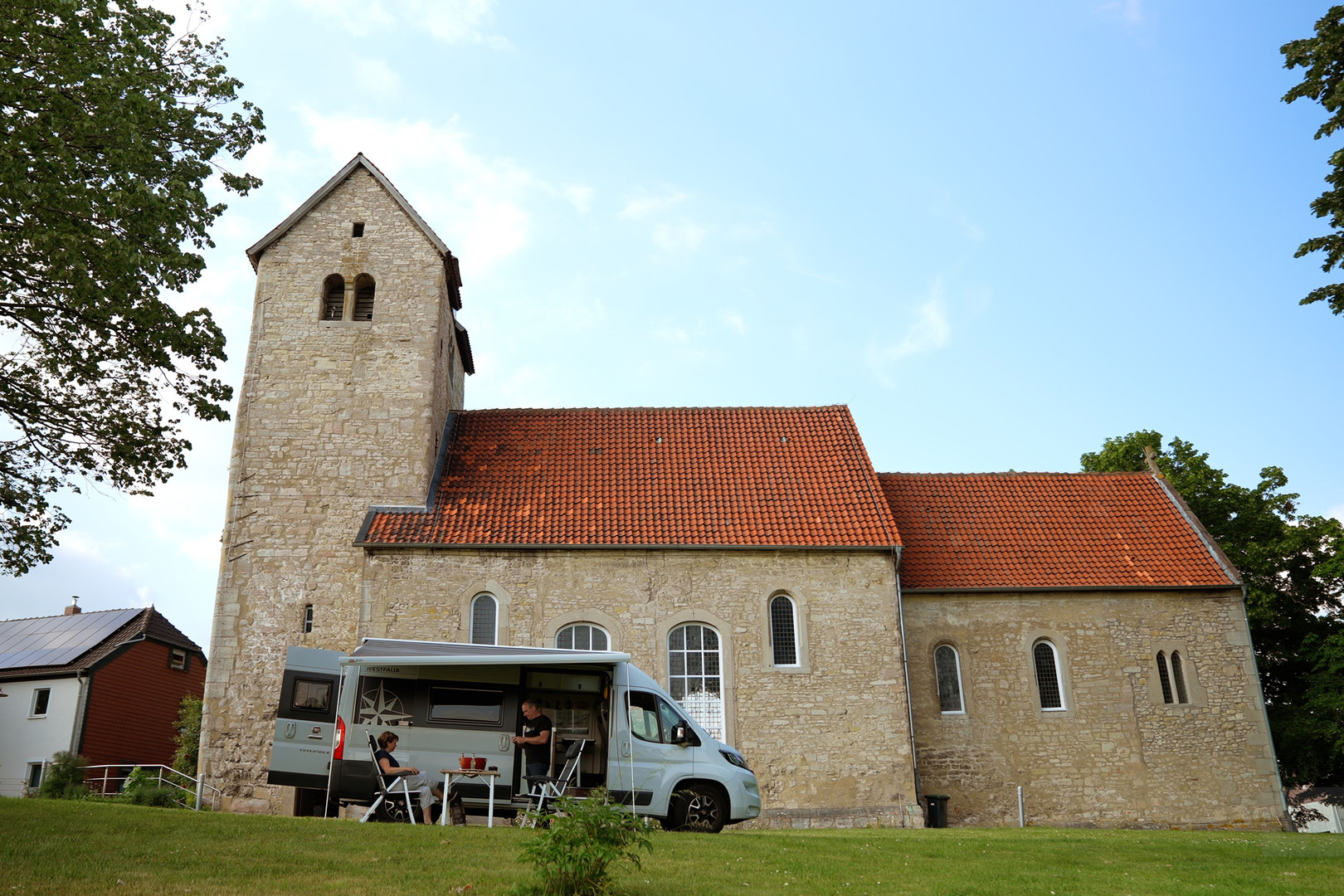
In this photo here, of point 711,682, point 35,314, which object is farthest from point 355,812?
point 35,314

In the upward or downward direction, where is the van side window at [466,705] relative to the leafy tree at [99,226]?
downward

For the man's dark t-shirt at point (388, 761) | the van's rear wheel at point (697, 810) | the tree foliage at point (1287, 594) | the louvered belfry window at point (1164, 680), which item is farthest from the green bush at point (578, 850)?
the tree foliage at point (1287, 594)

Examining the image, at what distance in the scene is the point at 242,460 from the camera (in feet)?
67.4

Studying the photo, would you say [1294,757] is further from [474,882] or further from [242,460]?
[242,460]

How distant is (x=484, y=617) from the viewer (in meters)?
19.1

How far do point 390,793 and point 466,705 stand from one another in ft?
5.06

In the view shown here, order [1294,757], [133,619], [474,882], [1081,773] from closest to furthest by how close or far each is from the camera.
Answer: [474,882]
[1081,773]
[1294,757]
[133,619]

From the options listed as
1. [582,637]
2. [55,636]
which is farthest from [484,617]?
[55,636]

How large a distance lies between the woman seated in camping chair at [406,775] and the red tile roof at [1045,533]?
11.4 meters

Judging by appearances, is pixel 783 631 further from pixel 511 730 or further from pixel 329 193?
pixel 329 193

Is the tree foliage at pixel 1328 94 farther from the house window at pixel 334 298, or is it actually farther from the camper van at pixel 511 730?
the house window at pixel 334 298

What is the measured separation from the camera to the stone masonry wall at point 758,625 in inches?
717

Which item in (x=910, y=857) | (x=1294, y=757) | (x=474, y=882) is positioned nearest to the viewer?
(x=474, y=882)

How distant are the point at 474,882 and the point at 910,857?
5.32m
